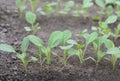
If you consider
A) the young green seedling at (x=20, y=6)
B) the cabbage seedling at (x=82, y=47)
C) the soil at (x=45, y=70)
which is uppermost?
the young green seedling at (x=20, y=6)

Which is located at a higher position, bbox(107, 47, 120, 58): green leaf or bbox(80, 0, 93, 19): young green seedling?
bbox(80, 0, 93, 19): young green seedling

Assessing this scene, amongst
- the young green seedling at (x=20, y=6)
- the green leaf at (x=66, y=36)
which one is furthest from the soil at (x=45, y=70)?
the young green seedling at (x=20, y=6)

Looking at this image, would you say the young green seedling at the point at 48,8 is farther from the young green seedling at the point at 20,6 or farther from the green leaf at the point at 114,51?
the green leaf at the point at 114,51

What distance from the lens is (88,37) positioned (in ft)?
5.61

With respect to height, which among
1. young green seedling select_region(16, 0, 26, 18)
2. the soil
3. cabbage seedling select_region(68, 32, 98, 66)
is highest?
young green seedling select_region(16, 0, 26, 18)

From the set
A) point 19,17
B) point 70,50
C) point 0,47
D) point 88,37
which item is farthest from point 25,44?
point 19,17

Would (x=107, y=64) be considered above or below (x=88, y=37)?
below

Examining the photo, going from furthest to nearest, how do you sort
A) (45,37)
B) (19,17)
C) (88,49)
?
1. (19,17)
2. (45,37)
3. (88,49)

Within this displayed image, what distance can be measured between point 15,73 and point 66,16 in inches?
40.1

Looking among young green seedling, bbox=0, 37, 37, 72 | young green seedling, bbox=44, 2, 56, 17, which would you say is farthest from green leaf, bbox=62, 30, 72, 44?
young green seedling, bbox=44, 2, 56, 17

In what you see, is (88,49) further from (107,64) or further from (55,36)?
(55,36)

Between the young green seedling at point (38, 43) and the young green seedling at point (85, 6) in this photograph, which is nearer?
the young green seedling at point (38, 43)

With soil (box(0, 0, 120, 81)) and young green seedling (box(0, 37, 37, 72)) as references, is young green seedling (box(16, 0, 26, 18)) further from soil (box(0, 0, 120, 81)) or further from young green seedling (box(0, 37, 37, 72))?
young green seedling (box(0, 37, 37, 72))

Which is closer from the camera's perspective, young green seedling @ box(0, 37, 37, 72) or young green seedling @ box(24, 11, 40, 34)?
young green seedling @ box(0, 37, 37, 72)
